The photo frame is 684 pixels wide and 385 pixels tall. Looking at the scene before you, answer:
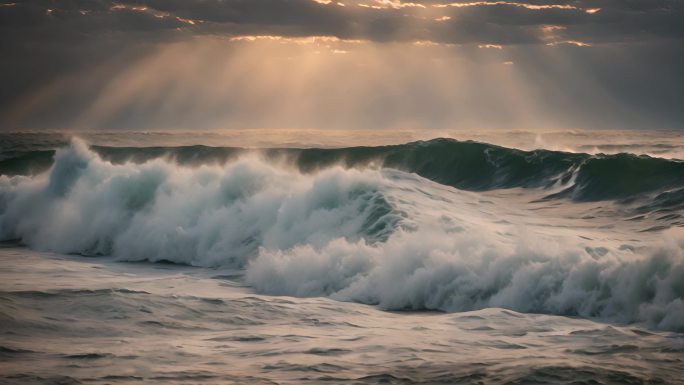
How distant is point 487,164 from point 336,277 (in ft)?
62.3

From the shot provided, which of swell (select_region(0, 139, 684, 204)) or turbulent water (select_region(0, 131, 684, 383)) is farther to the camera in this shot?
swell (select_region(0, 139, 684, 204))

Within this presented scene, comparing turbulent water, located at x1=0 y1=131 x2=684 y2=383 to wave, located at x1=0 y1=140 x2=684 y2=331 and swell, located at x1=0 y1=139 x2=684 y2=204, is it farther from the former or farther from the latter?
swell, located at x1=0 y1=139 x2=684 y2=204

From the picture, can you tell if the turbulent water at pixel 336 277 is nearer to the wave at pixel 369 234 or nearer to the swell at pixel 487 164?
the wave at pixel 369 234

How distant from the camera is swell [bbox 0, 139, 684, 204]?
2328 cm

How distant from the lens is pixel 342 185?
17766 mm

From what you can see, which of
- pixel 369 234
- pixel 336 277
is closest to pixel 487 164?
pixel 369 234

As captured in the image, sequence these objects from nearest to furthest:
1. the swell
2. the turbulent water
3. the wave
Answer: the turbulent water < the wave < the swell

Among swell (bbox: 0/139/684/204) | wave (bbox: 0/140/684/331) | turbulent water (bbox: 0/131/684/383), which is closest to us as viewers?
turbulent water (bbox: 0/131/684/383)

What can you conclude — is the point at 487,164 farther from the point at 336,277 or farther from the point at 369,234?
the point at 336,277

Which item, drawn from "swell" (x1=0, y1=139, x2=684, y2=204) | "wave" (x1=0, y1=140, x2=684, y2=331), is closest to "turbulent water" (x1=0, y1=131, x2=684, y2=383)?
"wave" (x1=0, y1=140, x2=684, y2=331)

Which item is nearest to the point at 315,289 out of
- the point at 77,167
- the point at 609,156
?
the point at 77,167

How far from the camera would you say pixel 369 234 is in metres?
15.7

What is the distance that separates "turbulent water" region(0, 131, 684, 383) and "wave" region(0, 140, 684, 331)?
0.04 m

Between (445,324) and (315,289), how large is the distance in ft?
9.92
